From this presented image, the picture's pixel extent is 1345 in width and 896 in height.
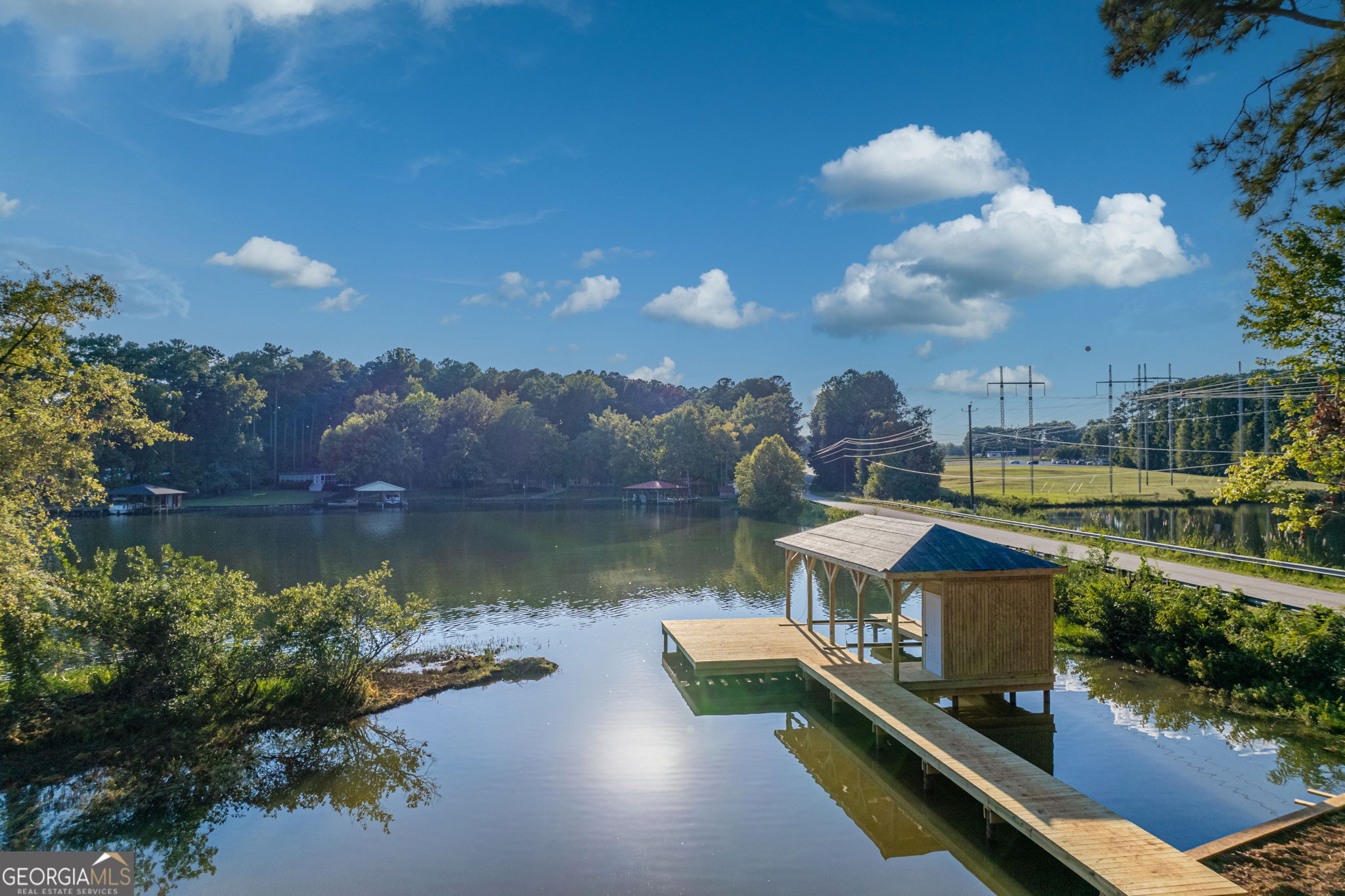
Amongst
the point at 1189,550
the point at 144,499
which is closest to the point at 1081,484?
the point at 1189,550

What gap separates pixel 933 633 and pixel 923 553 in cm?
152

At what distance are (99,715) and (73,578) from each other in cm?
261

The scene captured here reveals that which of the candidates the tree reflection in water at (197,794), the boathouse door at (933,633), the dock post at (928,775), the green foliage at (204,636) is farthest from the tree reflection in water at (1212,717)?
the green foliage at (204,636)

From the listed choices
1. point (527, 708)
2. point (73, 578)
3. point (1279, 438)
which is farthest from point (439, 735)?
point (1279, 438)

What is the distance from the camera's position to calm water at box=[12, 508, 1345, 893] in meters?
8.22

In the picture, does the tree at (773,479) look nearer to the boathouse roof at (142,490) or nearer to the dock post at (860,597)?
the dock post at (860,597)

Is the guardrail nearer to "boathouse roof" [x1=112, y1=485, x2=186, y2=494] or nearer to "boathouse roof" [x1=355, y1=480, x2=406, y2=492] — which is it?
"boathouse roof" [x1=355, y1=480, x2=406, y2=492]

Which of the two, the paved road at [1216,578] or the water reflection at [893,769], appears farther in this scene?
the paved road at [1216,578]

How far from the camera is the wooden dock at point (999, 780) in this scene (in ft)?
21.7

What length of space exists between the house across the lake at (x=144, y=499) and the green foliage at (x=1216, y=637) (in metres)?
59.7

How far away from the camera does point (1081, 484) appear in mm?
61156

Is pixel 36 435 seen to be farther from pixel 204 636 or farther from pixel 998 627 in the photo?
pixel 998 627

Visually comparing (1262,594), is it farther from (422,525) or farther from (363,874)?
(422,525)

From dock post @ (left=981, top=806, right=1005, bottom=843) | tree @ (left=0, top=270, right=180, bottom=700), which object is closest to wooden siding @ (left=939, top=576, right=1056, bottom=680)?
dock post @ (left=981, top=806, right=1005, bottom=843)
